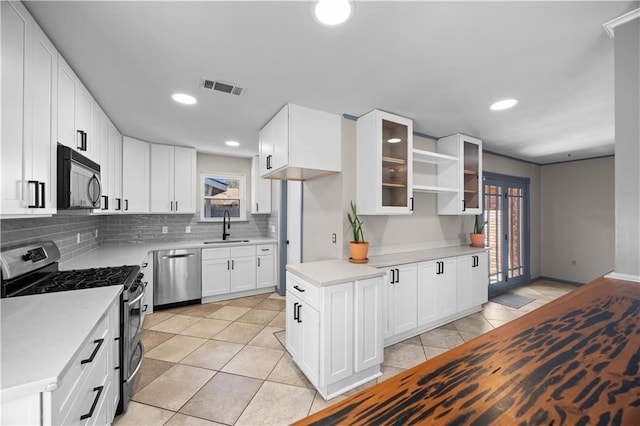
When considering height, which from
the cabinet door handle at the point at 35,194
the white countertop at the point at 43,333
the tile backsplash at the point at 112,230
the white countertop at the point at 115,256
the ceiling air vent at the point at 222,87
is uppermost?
the ceiling air vent at the point at 222,87

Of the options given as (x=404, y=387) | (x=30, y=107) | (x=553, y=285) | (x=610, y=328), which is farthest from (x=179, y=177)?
(x=553, y=285)

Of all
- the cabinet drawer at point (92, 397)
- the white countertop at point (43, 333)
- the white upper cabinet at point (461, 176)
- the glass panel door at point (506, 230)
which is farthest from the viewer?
the glass panel door at point (506, 230)

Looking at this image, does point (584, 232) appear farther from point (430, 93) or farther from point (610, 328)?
point (610, 328)

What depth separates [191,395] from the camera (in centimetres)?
198

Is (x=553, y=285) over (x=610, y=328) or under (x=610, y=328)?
under

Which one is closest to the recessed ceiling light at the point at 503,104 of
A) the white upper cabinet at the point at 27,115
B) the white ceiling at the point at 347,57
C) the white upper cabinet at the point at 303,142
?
the white ceiling at the point at 347,57

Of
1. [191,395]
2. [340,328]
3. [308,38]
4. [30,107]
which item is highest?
[308,38]

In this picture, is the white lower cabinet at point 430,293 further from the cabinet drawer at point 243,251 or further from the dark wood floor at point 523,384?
the cabinet drawer at point 243,251

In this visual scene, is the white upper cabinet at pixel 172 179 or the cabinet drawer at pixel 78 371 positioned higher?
the white upper cabinet at pixel 172 179

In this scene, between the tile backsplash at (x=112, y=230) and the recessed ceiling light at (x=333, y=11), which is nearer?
the recessed ceiling light at (x=333, y=11)

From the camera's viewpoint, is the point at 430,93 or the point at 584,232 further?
the point at 584,232

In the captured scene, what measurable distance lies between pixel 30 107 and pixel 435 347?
3545 millimetres

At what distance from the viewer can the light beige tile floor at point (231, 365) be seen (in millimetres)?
1817

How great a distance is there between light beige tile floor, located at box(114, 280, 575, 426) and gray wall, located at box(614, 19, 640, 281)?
1.72 meters
